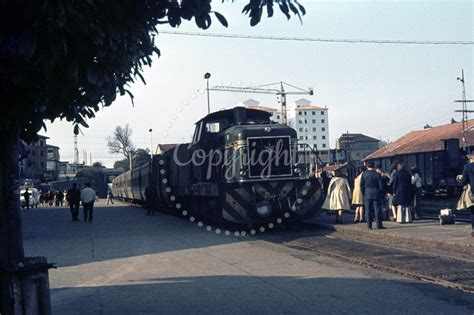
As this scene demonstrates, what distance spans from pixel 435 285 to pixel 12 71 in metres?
6.34

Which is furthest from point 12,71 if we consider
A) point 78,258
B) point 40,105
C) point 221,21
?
point 78,258

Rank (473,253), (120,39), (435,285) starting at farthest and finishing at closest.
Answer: (473,253) < (435,285) < (120,39)

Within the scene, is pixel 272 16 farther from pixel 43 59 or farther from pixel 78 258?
pixel 78 258

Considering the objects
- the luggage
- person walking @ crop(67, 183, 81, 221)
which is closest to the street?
the luggage

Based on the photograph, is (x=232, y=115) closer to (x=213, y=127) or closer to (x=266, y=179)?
(x=213, y=127)

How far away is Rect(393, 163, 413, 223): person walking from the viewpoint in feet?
48.5

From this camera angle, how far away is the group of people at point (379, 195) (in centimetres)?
1446

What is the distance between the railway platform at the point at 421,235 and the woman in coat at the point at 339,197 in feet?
2.41

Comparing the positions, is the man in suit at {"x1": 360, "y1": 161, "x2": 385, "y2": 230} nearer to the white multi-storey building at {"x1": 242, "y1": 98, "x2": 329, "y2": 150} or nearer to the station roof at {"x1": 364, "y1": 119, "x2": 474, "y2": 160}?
the station roof at {"x1": 364, "y1": 119, "x2": 474, "y2": 160}

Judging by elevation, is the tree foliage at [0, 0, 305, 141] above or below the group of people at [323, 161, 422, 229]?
above

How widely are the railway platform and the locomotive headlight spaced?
2091 millimetres

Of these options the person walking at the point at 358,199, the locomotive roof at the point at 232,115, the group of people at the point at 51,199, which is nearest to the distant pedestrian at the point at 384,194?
the person walking at the point at 358,199

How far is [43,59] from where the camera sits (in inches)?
144

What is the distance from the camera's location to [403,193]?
14773mm
